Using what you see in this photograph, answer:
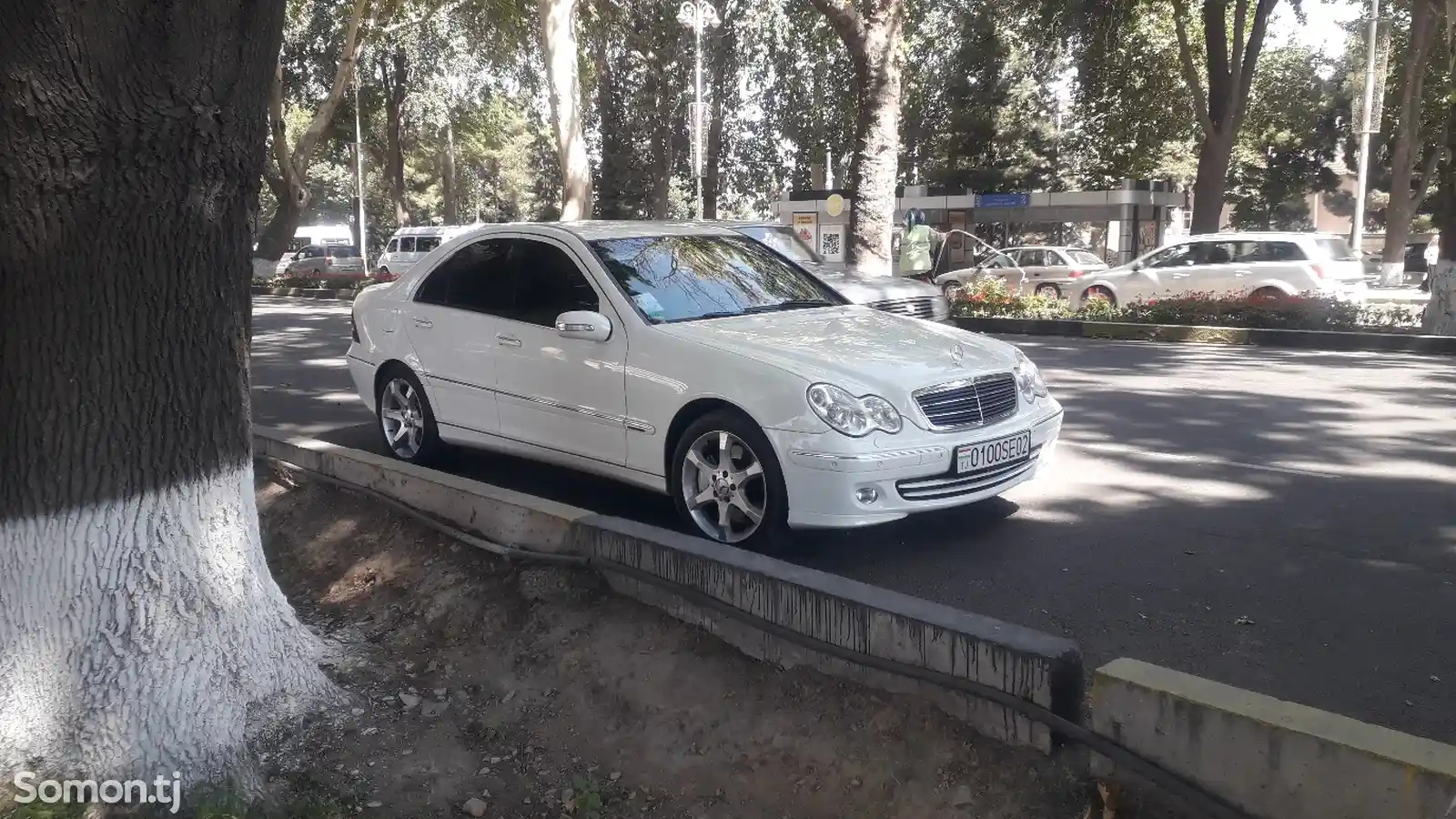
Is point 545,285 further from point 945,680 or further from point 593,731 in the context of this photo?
point 945,680

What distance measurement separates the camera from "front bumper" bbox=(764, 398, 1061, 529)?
15.8 ft

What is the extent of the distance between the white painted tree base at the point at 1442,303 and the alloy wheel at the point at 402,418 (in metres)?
12.7

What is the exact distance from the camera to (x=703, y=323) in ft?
18.6

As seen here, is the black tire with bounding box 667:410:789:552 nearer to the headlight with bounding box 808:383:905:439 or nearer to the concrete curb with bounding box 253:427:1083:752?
the headlight with bounding box 808:383:905:439

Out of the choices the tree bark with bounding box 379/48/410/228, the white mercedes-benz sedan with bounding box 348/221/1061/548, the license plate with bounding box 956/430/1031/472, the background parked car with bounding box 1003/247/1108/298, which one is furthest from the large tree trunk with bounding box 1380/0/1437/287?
the tree bark with bounding box 379/48/410/228

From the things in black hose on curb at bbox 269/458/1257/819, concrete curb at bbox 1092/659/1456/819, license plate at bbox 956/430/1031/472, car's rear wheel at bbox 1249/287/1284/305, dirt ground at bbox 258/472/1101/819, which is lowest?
dirt ground at bbox 258/472/1101/819

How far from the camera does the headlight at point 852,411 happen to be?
4832 millimetres

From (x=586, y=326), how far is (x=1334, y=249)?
54.6 ft

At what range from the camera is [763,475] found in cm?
505

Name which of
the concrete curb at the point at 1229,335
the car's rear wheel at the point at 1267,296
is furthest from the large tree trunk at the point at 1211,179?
the concrete curb at the point at 1229,335

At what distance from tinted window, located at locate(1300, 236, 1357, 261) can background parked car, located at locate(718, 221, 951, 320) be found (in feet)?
26.9

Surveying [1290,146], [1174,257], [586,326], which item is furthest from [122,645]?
[1290,146]

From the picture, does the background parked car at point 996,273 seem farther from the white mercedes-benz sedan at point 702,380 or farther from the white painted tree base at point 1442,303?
the white mercedes-benz sedan at point 702,380

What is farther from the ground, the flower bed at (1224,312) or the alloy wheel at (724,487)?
the flower bed at (1224,312)
